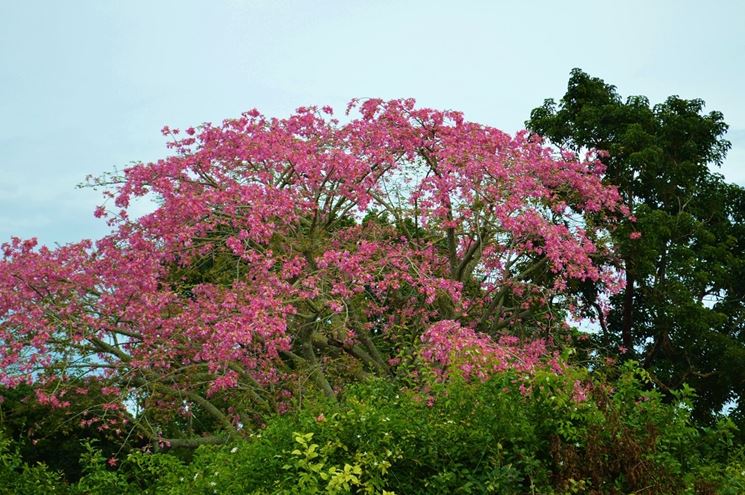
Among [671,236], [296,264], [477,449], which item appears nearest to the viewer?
[477,449]

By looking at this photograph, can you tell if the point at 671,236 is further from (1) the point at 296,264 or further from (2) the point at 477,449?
(2) the point at 477,449

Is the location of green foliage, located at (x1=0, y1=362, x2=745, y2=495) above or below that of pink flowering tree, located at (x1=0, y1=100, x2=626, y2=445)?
below

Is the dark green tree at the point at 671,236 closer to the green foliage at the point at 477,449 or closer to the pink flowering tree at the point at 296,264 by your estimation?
the pink flowering tree at the point at 296,264

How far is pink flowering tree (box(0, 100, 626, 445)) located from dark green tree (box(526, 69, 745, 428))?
1.34m

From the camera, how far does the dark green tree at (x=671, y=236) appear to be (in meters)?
17.8

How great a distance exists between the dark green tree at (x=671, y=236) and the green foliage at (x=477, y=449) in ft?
A: 32.2

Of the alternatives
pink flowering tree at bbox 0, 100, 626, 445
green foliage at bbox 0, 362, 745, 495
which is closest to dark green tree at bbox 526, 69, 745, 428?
pink flowering tree at bbox 0, 100, 626, 445

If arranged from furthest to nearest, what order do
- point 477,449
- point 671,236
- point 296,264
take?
1. point 671,236
2. point 296,264
3. point 477,449

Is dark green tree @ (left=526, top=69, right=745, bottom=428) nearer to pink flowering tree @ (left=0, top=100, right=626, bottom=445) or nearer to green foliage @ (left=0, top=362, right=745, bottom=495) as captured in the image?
pink flowering tree @ (left=0, top=100, right=626, bottom=445)

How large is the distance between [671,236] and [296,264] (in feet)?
28.7

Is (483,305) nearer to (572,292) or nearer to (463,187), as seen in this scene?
(572,292)

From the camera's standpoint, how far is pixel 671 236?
722 inches

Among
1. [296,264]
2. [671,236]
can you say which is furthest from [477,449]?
[671,236]

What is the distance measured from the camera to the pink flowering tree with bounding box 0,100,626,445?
14070mm
